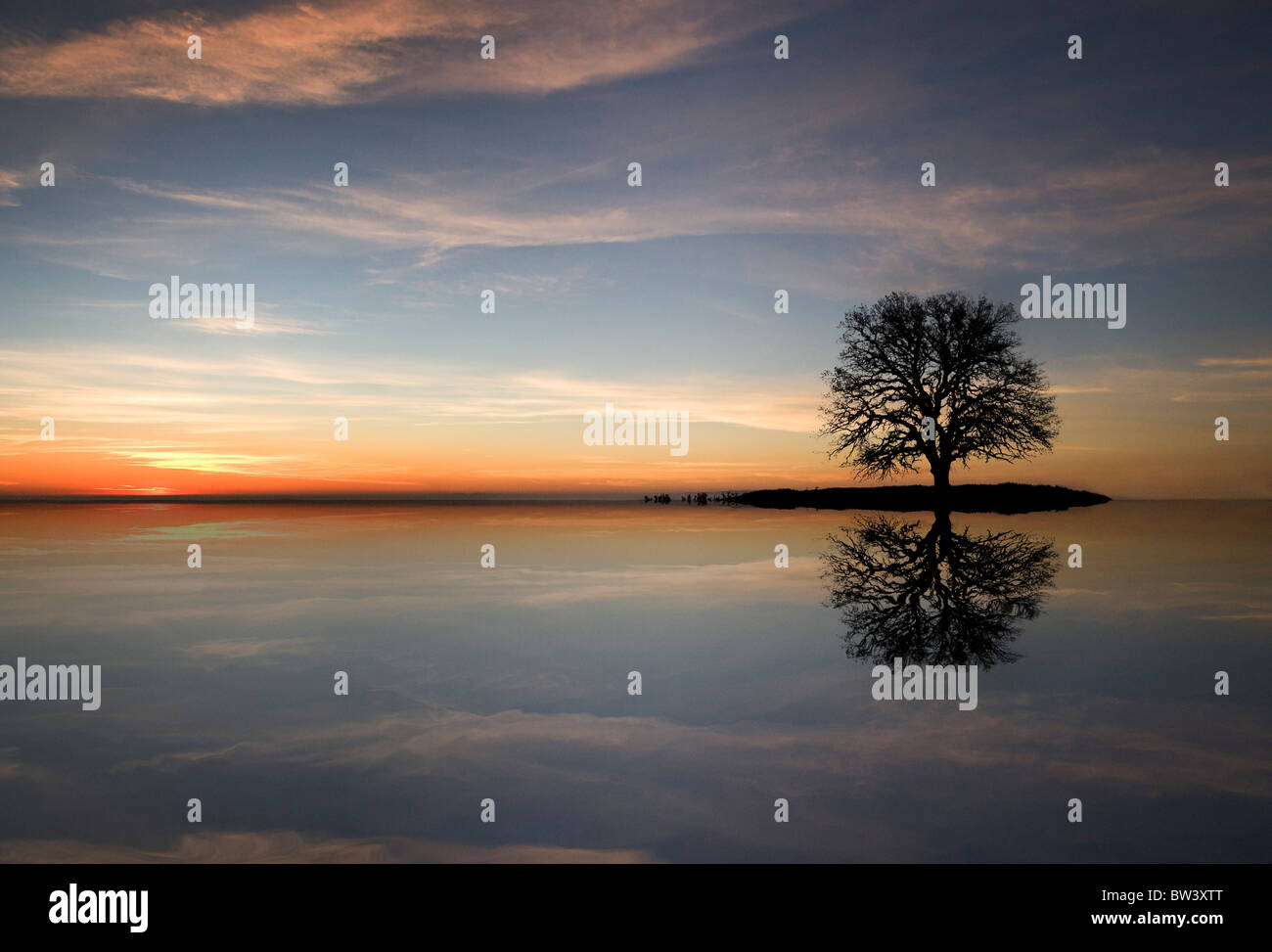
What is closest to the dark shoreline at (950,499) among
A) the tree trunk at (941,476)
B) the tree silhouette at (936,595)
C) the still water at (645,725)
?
the tree trunk at (941,476)

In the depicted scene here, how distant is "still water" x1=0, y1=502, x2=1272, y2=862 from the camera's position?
162 inches

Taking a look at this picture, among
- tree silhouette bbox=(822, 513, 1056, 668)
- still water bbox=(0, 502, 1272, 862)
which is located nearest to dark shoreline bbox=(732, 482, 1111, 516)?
tree silhouette bbox=(822, 513, 1056, 668)

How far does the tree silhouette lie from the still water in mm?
82

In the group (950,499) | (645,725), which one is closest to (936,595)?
(645,725)

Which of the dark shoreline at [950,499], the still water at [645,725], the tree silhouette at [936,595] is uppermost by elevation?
the dark shoreline at [950,499]

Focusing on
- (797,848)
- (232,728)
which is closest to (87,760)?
(232,728)

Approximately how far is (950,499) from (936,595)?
106 feet

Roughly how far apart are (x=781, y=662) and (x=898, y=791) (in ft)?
9.45

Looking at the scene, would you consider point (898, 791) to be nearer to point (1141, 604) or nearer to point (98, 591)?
point (1141, 604)

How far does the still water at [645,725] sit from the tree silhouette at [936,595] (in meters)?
0.08

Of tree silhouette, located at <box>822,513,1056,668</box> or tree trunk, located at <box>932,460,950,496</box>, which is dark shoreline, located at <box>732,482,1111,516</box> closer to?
tree trunk, located at <box>932,460,950,496</box>

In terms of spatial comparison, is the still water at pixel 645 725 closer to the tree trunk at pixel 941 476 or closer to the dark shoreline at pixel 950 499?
the tree trunk at pixel 941 476

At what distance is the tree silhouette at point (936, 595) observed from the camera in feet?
25.4
